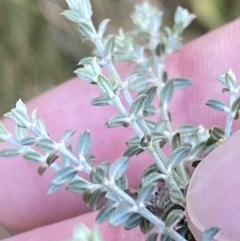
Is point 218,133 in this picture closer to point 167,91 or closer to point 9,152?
point 167,91

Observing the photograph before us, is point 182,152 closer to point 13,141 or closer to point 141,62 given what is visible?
point 13,141

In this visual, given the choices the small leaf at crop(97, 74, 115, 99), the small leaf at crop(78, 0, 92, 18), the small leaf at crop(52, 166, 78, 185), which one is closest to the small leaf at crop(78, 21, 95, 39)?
the small leaf at crop(78, 0, 92, 18)

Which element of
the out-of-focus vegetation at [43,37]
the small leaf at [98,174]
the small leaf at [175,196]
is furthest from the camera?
the out-of-focus vegetation at [43,37]

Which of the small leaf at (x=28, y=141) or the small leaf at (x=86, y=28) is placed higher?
the small leaf at (x=86, y=28)

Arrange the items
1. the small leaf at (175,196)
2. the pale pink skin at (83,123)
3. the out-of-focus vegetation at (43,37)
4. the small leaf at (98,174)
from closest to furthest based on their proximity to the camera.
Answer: the small leaf at (98,174) → the small leaf at (175,196) → the pale pink skin at (83,123) → the out-of-focus vegetation at (43,37)

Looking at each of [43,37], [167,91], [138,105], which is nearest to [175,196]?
[138,105]

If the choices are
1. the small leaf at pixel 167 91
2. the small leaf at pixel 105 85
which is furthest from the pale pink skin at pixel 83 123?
the small leaf at pixel 105 85

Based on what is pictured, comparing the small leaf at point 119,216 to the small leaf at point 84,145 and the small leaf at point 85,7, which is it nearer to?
the small leaf at point 84,145

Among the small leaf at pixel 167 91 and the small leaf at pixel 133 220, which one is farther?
the small leaf at pixel 167 91
